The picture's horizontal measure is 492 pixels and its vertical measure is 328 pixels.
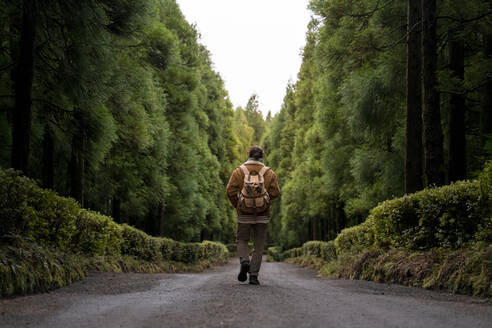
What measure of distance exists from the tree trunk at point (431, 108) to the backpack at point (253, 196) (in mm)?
4818

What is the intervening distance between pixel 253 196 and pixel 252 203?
11 cm

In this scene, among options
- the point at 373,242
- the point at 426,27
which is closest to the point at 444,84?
the point at 426,27

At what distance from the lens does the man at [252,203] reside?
718 cm

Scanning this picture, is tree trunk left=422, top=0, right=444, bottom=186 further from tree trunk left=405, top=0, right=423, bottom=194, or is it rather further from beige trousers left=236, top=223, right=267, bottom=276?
beige trousers left=236, top=223, right=267, bottom=276

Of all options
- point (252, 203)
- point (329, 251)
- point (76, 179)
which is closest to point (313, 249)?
point (329, 251)

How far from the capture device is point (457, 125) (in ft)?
37.6

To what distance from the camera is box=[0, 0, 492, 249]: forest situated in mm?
9203

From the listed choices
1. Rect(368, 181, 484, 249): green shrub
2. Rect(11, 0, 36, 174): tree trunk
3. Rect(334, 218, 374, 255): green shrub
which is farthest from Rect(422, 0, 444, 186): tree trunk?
Rect(11, 0, 36, 174): tree trunk

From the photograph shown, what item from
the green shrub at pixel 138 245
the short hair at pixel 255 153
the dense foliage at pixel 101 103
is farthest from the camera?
the green shrub at pixel 138 245

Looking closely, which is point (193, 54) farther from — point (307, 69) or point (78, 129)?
point (78, 129)

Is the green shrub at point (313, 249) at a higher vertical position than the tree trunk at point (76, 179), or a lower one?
lower

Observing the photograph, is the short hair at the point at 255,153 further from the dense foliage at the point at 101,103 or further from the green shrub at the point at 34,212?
the dense foliage at the point at 101,103

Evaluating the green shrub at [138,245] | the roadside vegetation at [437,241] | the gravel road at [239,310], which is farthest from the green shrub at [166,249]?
the gravel road at [239,310]

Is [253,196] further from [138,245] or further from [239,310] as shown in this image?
[138,245]
